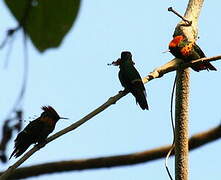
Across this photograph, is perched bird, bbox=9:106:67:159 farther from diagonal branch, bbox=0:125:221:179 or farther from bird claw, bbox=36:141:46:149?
diagonal branch, bbox=0:125:221:179

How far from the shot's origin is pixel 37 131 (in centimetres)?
397

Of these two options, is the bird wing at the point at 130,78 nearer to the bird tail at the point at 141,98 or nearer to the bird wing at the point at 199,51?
the bird tail at the point at 141,98

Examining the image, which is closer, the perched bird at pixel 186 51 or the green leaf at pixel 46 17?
the green leaf at pixel 46 17

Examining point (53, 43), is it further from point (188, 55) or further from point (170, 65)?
point (188, 55)

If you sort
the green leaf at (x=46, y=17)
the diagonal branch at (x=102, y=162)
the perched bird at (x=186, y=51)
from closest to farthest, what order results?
the green leaf at (x=46, y=17)
the diagonal branch at (x=102, y=162)
the perched bird at (x=186, y=51)

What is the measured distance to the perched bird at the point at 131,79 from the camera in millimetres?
3945

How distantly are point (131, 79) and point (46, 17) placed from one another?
3.30 metres

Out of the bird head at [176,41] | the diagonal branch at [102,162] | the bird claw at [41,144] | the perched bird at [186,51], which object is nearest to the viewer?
the diagonal branch at [102,162]

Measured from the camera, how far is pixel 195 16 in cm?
375

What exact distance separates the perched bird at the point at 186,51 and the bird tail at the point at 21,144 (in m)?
1.25

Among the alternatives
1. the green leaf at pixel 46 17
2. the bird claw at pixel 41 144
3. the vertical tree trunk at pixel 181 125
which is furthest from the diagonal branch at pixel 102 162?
the green leaf at pixel 46 17

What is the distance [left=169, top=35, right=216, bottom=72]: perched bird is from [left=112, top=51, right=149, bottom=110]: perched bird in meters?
0.36

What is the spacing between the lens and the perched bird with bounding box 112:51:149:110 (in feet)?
12.9

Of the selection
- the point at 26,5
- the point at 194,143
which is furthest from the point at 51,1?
the point at 194,143
